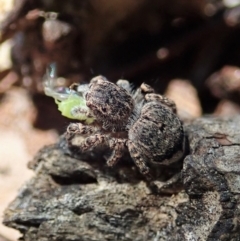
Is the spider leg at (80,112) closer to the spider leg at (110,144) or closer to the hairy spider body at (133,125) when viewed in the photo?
the hairy spider body at (133,125)

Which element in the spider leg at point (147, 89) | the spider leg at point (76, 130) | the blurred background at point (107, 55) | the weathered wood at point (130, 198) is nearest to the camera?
the weathered wood at point (130, 198)

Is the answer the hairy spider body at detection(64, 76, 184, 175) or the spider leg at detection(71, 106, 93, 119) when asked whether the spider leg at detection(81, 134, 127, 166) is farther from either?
the spider leg at detection(71, 106, 93, 119)

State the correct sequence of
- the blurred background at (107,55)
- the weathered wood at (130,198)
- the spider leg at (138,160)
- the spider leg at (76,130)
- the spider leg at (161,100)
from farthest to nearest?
the blurred background at (107,55) < the spider leg at (161,100) < the spider leg at (76,130) < the spider leg at (138,160) < the weathered wood at (130,198)

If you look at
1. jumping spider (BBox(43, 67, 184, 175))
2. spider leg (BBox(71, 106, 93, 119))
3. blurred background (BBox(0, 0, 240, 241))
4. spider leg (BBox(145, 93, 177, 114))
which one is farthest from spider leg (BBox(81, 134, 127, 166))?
blurred background (BBox(0, 0, 240, 241))

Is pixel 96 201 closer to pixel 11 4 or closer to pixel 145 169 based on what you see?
pixel 145 169

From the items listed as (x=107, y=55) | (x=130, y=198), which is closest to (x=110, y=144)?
(x=130, y=198)

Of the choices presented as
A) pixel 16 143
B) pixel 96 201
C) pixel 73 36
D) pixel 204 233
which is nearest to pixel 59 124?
pixel 16 143

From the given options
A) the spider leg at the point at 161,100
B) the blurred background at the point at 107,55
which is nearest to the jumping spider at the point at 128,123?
the spider leg at the point at 161,100
